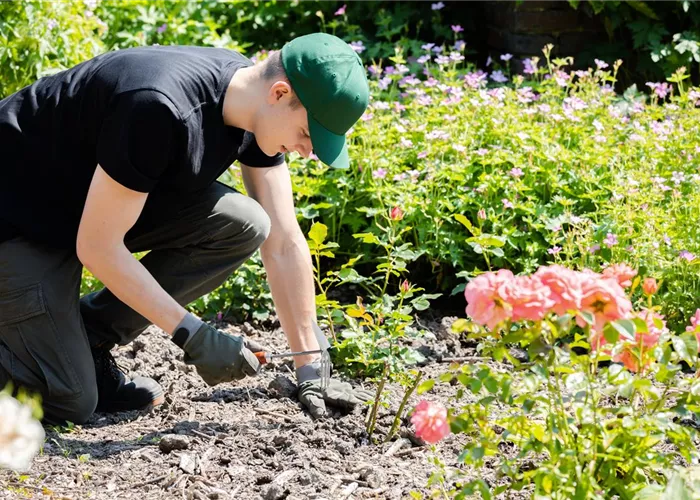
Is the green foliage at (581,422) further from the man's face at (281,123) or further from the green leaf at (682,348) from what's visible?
the man's face at (281,123)

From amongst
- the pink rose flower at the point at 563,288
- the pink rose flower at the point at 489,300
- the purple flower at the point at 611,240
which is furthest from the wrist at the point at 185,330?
the purple flower at the point at 611,240

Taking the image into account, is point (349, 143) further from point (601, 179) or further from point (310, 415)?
point (310, 415)

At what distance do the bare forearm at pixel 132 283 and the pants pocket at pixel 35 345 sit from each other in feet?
1.19

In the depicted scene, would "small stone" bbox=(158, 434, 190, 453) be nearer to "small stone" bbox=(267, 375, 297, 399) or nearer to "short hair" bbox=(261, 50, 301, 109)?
"small stone" bbox=(267, 375, 297, 399)

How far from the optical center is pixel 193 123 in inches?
93.4

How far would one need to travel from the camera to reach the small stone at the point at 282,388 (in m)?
2.90

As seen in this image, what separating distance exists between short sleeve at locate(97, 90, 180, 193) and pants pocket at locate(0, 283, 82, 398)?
0.57m

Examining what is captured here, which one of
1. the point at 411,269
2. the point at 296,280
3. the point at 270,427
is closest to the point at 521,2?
the point at 411,269

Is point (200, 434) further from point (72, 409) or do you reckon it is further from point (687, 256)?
point (687, 256)

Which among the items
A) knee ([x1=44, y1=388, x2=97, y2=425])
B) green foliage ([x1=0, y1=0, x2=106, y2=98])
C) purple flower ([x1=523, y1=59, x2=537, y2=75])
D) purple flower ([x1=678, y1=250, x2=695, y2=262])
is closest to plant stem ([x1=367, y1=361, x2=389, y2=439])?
knee ([x1=44, y1=388, x2=97, y2=425])

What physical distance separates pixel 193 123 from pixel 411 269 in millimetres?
1500

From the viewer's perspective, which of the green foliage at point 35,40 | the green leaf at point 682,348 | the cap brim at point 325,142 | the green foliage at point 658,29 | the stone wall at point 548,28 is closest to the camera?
the green leaf at point 682,348

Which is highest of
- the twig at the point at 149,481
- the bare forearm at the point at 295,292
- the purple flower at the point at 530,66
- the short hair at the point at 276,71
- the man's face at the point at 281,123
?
the short hair at the point at 276,71

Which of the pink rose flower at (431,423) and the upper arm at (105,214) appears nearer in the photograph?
the pink rose flower at (431,423)
